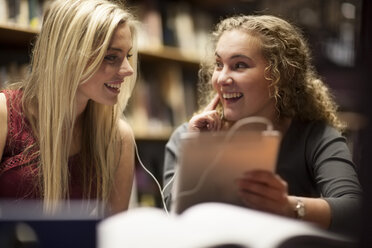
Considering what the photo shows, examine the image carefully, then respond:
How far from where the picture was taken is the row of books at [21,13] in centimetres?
162

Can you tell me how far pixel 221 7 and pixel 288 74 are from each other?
1.50 meters

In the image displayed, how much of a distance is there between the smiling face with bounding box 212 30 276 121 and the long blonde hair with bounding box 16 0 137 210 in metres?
0.26

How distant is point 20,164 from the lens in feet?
3.69

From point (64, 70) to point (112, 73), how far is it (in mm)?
107

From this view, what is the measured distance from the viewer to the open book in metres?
0.61

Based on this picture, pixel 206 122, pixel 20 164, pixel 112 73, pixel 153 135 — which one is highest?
pixel 112 73

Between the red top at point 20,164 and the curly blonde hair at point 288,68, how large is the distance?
0.41 meters

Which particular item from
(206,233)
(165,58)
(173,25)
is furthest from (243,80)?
(173,25)

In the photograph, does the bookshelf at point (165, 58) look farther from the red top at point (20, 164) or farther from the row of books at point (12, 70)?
the red top at point (20, 164)

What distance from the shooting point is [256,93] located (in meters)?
0.97

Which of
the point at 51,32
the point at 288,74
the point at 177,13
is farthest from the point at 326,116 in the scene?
the point at 177,13

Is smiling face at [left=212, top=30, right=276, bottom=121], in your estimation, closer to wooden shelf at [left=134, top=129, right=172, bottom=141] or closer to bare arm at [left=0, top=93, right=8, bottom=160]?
bare arm at [left=0, top=93, right=8, bottom=160]

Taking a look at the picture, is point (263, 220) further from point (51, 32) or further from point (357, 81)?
point (51, 32)

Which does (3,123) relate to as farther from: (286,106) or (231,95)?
(286,106)
